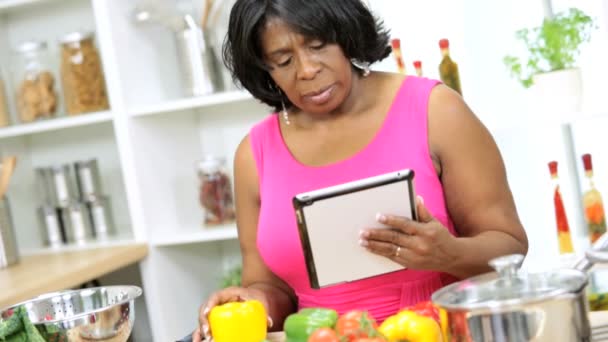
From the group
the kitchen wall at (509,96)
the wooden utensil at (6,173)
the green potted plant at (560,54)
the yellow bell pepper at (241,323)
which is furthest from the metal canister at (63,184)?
the yellow bell pepper at (241,323)

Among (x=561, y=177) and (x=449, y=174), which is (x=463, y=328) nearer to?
(x=449, y=174)

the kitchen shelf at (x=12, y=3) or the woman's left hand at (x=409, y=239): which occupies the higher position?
the kitchen shelf at (x=12, y=3)

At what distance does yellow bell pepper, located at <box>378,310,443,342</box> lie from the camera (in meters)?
1.28

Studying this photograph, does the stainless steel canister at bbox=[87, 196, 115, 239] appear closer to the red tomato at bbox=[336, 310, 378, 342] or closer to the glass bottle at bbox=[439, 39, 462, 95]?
the glass bottle at bbox=[439, 39, 462, 95]

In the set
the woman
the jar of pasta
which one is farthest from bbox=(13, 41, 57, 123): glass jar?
the woman

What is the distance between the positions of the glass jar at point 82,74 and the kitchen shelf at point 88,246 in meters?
0.42

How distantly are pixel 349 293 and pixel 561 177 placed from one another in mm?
1281

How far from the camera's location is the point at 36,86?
3104mm

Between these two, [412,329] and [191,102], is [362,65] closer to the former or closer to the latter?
[412,329]

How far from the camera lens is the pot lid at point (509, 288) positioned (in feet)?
3.51

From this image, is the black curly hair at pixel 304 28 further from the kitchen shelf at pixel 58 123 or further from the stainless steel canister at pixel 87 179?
the stainless steel canister at pixel 87 179

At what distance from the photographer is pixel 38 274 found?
8.56ft

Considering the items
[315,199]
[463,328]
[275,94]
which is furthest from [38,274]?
[463,328]

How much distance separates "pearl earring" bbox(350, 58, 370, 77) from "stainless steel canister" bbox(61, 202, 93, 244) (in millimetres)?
1574
